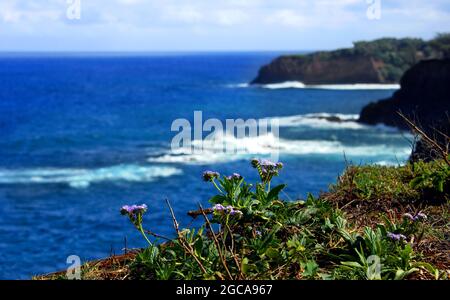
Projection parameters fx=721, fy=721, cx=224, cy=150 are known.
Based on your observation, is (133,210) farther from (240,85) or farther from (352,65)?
(240,85)

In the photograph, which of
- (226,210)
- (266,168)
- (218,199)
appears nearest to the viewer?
(226,210)

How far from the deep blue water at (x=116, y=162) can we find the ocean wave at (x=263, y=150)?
152 mm

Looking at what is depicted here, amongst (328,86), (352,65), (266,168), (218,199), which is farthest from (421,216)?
(352,65)

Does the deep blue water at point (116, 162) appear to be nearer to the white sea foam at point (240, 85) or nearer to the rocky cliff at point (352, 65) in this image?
the rocky cliff at point (352, 65)

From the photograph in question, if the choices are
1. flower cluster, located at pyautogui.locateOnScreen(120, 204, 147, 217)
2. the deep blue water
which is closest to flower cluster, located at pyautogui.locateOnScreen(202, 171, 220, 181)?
flower cluster, located at pyautogui.locateOnScreen(120, 204, 147, 217)

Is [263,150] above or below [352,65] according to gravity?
below

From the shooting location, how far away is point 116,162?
5297 centimetres

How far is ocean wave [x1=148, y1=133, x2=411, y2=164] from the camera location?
51531 mm

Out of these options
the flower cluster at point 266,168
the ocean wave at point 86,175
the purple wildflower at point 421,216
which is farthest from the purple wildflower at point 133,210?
the ocean wave at point 86,175

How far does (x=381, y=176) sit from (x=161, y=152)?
1963 inches

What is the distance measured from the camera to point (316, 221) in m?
5.61

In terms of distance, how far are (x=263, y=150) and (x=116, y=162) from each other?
11221 mm

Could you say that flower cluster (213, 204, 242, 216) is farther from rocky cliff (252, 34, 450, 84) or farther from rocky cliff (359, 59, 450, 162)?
rocky cliff (252, 34, 450, 84)
